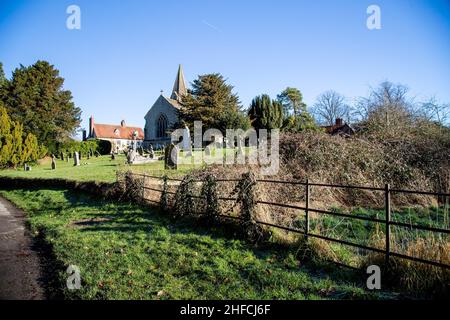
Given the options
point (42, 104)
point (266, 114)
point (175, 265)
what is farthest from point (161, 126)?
point (175, 265)

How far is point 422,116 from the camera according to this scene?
17.0 metres

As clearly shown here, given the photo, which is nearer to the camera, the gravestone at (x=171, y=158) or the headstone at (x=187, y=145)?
the gravestone at (x=171, y=158)

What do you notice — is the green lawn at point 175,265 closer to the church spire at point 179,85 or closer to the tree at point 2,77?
the tree at point 2,77

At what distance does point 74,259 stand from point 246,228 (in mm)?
3622

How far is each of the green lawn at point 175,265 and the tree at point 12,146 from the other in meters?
26.2

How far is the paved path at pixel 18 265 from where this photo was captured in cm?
439

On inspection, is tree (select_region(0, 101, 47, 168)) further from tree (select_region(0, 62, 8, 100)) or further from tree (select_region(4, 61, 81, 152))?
tree (select_region(0, 62, 8, 100))

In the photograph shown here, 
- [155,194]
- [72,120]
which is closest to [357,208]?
[155,194]

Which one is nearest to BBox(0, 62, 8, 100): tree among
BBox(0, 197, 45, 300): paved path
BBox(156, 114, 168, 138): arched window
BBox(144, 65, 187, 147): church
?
BBox(144, 65, 187, 147): church

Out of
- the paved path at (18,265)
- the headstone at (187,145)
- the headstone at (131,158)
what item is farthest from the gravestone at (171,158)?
the paved path at (18,265)

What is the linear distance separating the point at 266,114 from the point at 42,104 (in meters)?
34.8

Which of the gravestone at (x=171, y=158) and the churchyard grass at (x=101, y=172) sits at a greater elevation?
the gravestone at (x=171, y=158)

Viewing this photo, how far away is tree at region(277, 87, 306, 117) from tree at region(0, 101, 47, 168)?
1595 inches

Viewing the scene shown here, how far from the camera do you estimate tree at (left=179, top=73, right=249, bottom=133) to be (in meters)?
42.2
